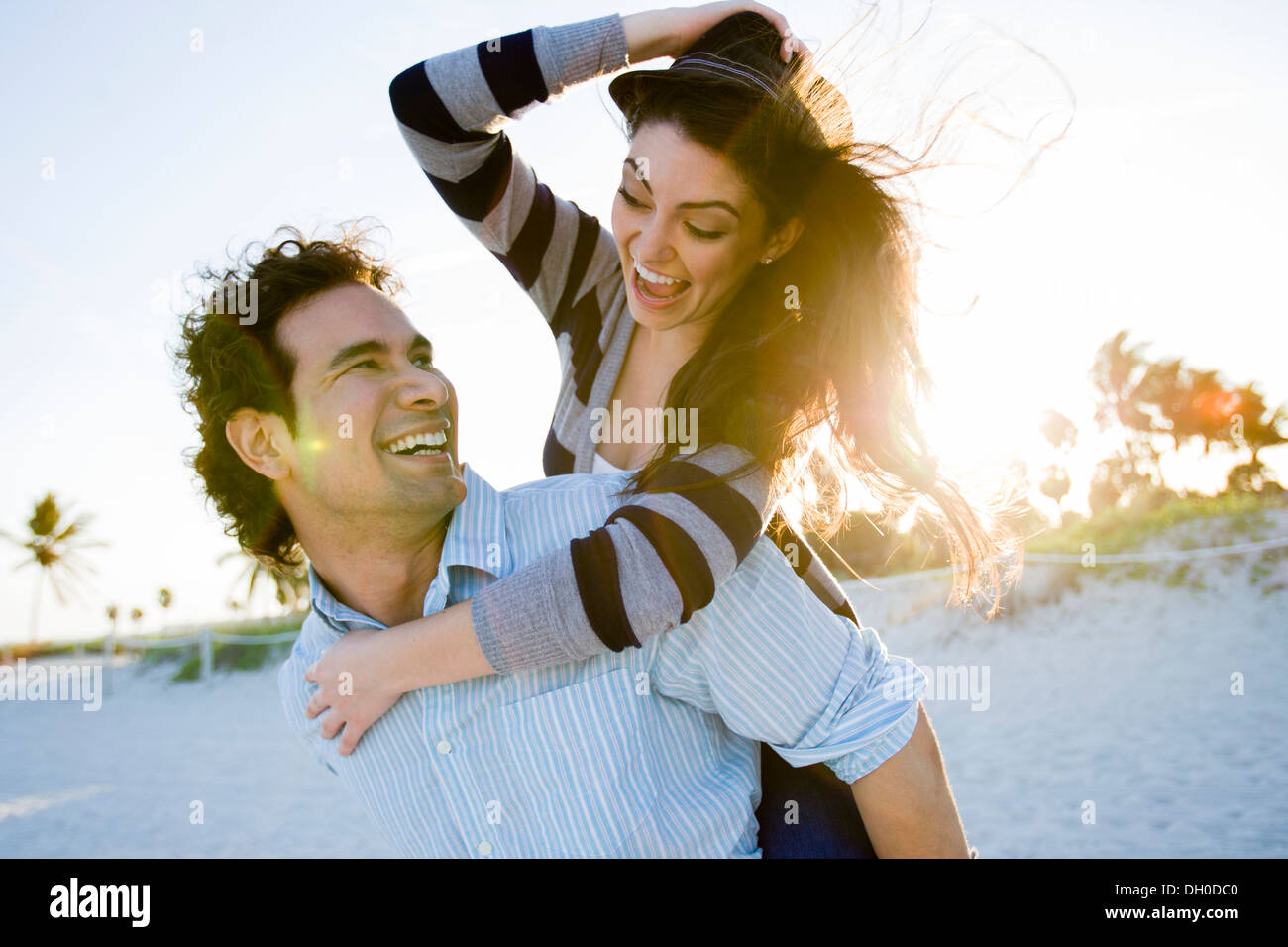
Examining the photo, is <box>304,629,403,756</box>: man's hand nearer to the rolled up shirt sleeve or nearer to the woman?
the woman

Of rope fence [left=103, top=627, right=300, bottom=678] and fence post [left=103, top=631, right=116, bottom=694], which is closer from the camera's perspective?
rope fence [left=103, top=627, right=300, bottom=678]

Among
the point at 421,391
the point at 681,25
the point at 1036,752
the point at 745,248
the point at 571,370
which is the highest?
the point at 681,25

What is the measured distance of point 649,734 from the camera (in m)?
2.03

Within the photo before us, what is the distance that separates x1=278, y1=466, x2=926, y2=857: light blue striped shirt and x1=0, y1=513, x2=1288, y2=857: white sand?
7.73 meters

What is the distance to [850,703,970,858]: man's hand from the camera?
6.41 feet

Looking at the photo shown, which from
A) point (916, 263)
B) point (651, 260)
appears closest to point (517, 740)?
point (651, 260)

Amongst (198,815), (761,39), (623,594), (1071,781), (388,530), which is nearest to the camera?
(623,594)

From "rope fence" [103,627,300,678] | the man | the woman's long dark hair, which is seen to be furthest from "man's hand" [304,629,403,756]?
"rope fence" [103,627,300,678]

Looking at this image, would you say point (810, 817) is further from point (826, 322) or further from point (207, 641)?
point (207, 641)

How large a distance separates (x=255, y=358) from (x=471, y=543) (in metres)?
0.93

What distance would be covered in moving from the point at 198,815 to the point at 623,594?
15.1ft

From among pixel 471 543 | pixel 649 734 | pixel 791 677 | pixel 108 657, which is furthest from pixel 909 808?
pixel 108 657

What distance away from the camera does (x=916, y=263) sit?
2.67 metres
